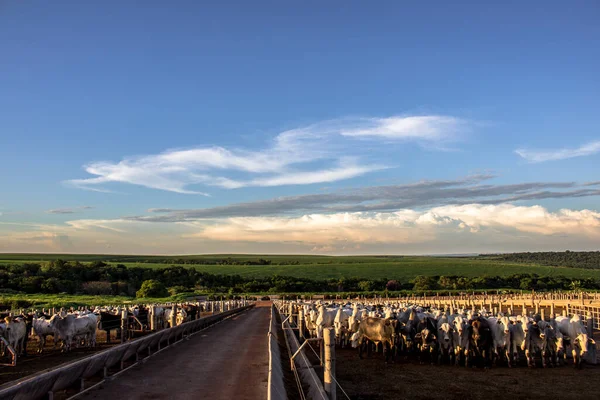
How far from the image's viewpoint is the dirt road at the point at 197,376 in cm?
1137

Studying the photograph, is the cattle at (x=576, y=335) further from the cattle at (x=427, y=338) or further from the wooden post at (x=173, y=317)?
the wooden post at (x=173, y=317)

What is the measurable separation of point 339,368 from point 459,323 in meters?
4.98

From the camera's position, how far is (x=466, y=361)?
1831 centimetres

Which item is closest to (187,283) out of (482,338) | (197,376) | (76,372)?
(482,338)

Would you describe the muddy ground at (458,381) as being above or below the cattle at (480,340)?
below

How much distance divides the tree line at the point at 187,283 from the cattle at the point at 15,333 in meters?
59.6

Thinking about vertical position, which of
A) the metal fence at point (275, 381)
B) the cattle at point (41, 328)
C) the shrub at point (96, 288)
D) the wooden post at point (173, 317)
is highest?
the metal fence at point (275, 381)

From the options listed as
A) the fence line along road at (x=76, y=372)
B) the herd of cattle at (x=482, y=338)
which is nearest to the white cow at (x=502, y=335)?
the herd of cattle at (x=482, y=338)

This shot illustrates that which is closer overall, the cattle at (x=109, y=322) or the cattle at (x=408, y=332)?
the cattle at (x=408, y=332)

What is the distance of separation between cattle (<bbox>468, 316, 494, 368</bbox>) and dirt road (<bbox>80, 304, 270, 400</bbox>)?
7768mm

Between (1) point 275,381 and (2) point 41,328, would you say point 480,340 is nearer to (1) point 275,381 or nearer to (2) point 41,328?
(1) point 275,381

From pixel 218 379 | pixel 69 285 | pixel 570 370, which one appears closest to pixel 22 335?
pixel 218 379

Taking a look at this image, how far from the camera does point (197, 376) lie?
13578mm

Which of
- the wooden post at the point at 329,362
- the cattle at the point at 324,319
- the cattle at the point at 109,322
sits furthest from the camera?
the cattle at the point at 109,322
